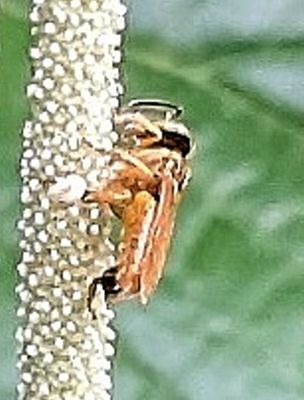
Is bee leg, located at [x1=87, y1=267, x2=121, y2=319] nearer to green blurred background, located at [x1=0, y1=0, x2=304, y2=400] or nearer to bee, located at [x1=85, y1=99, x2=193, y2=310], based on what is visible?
bee, located at [x1=85, y1=99, x2=193, y2=310]

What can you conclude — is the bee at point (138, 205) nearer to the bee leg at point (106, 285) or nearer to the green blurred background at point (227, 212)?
the bee leg at point (106, 285)

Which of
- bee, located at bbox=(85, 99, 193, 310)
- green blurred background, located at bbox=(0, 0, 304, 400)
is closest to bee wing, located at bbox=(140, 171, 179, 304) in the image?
bee, located at bbox=(85, 99, 193, 310)

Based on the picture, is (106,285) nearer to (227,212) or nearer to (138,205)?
(138,205)

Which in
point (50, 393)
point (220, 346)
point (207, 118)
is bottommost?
point (50, 393)

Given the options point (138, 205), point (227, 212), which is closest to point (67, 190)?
point (138, 205)

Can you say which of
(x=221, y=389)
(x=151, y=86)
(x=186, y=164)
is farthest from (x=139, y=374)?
(x=186, y=164)

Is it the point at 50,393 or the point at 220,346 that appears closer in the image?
the point at 50,393

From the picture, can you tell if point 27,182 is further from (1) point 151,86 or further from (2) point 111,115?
(1) point 151,86
